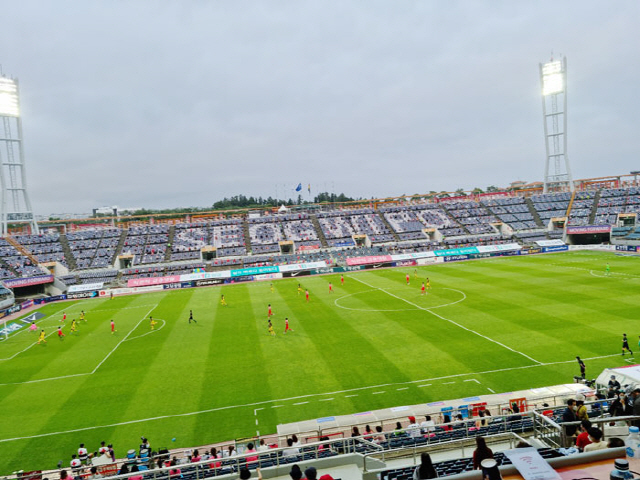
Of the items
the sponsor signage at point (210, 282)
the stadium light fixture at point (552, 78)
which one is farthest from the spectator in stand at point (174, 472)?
the stadium light fixture at point (552, 78)

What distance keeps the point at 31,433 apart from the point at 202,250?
55.5 metres

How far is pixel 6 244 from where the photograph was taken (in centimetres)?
6241

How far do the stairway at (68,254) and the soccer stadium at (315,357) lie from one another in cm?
31

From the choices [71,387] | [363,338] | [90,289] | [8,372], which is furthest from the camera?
[90,289]

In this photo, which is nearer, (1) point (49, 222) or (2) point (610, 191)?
(1) point (49, 222)

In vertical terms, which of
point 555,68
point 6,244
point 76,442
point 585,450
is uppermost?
point 555,68

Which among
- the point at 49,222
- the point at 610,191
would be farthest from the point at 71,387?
the point at 610,191

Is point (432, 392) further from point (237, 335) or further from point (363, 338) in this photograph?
point (237, 335)

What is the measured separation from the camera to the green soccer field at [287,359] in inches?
706

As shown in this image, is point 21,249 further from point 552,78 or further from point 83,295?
point 552,78

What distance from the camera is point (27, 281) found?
53812 millimetres

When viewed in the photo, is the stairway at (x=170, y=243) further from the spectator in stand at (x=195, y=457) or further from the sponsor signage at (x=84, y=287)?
the spectator in stand at (x=195, y=457)

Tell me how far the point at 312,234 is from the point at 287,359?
54.8 meters

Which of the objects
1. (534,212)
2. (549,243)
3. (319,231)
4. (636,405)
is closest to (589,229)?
(549,243)
